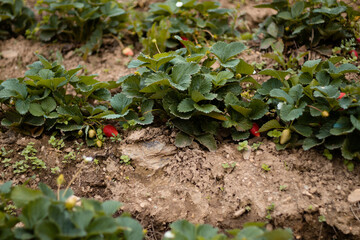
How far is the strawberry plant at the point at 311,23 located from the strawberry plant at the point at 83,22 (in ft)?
4.97

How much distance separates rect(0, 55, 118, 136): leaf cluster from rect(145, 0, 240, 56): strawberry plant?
83 centimetres

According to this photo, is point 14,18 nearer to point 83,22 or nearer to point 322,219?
point 83,22

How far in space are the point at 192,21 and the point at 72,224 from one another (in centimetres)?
253

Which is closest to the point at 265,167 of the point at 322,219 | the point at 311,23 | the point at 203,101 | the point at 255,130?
the point at 255,130

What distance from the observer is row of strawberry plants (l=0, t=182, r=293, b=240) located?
1610 mm

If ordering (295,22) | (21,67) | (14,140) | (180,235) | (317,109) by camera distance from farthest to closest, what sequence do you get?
(21,67) → (295,22) → (14,140) → (317,109) → (180,235)

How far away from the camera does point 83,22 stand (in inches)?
142

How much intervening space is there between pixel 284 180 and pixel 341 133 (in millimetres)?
467

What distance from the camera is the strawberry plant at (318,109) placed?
225 cm

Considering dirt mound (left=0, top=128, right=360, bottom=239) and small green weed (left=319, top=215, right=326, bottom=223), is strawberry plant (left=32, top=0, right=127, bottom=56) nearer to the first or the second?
dirt mound (left=0, top=128, right=360, bottom=239)

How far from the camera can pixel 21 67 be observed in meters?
3.61

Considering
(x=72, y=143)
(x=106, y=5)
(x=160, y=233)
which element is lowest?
(x=160, y=233)

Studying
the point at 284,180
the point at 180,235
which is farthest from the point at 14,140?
the point at 284,180

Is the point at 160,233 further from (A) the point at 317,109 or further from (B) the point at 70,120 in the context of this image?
(A) the point at 317,109
